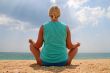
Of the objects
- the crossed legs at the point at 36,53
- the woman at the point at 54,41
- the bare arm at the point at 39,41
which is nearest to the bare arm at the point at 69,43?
the woman at the point at 54,41

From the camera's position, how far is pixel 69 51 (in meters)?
9.41

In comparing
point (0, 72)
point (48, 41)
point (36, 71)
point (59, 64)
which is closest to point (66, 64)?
point (59, 64)

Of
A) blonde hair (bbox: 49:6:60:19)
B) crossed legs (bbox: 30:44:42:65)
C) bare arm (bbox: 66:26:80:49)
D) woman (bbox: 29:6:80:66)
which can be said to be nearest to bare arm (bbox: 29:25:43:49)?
Result: woman (bbox: 29:6:80:66)

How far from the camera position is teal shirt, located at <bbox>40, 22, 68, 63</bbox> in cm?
879

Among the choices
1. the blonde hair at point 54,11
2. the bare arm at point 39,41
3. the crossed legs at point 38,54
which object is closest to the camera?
the blonde hair at point 54,11

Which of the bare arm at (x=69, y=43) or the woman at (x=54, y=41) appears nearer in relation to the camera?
the woman at (x=54, y=41)

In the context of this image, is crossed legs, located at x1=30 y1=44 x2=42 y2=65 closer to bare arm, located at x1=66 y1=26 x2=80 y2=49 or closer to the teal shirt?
the teal shirt

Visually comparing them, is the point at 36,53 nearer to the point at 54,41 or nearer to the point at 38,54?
the point at 38,54

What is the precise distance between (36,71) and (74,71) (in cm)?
102

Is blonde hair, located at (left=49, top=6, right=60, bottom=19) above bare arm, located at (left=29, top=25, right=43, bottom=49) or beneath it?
above

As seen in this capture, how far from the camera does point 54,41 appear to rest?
881 cm

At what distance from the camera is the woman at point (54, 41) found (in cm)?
879

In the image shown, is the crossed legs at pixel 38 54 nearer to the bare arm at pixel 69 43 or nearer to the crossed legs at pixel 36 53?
the crossed legs at pixel 36 53

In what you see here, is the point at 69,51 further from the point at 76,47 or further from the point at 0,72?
the point at 0,72
